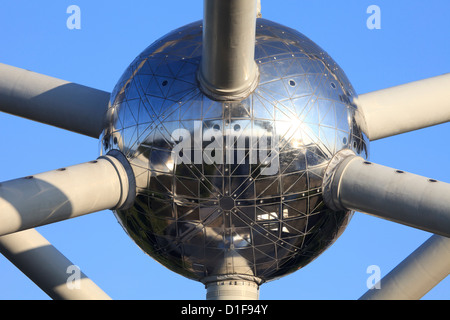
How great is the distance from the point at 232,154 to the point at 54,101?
Answer: 343 cm

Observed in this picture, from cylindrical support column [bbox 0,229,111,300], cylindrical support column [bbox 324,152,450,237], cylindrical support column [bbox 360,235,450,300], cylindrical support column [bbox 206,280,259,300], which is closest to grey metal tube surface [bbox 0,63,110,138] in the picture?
cylindrical support column [bbox 0,229,111,300]

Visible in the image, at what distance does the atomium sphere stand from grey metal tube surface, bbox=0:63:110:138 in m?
0.97

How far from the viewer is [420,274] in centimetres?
1443

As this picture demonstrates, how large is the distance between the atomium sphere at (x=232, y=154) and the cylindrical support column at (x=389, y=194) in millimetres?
239

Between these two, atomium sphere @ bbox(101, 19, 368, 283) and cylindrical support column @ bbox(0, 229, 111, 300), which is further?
cylindrical support column @ bbox(0, 229, 111, 300)

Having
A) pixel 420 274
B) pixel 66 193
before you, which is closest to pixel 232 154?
pixel 66 193

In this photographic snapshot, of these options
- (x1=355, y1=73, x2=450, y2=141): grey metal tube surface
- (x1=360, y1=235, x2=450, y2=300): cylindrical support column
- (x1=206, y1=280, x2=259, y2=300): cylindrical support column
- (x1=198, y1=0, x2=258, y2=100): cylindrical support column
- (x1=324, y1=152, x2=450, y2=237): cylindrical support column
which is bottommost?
(x1=206, y1=280, x2=259, y2=300): cylindrical support column

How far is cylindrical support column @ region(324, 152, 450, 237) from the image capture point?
11.0 metres

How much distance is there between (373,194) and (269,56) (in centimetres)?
219

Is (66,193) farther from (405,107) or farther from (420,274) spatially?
(420,274)

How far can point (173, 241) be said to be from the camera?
39.3 feet

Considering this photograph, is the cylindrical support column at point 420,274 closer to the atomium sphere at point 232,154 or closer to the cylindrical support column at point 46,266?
the atomium sphere at point 232,154

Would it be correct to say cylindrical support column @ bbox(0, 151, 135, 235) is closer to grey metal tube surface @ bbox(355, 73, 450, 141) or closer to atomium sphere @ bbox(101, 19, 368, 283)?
atomium sphere @ bbox(101, 19, 368, 283)
